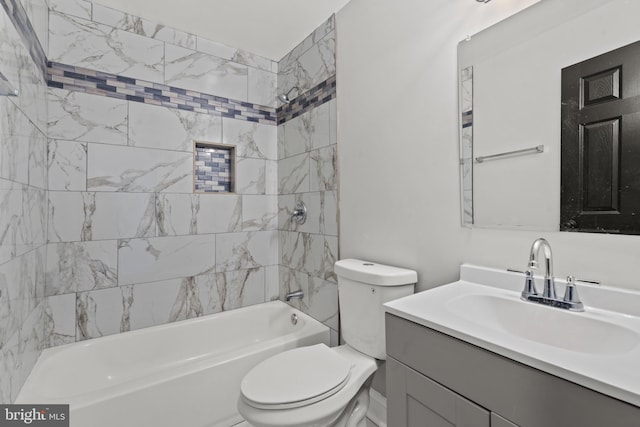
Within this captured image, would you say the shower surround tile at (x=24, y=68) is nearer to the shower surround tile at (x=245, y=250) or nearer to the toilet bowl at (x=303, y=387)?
the shower surround tile at (x=245, y=250)

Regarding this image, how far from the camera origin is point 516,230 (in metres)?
1.11

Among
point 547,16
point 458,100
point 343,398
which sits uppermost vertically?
point 547,16

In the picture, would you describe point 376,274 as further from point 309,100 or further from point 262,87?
point 262,87

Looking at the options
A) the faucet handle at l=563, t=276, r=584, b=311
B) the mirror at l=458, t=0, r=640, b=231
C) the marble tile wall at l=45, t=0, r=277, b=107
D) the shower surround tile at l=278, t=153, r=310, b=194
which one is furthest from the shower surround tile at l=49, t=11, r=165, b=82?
the faucet handle at l=563, t=276, r=584, b=311

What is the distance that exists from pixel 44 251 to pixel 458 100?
7.58ft

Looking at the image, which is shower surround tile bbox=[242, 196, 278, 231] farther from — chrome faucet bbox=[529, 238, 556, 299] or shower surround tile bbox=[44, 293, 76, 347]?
chrome faucet bbox=[529, 238, 556, 299]

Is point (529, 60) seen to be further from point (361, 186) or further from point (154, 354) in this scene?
point (154, 354)

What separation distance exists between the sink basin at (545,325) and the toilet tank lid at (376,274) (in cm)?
23

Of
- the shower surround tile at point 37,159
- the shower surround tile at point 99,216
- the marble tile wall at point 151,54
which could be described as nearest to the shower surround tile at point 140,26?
the marble tile wall at point 151,54

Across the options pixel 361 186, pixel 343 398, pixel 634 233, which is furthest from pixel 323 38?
pixel 343 398

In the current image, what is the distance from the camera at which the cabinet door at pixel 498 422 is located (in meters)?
0.68

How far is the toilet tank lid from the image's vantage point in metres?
1.38

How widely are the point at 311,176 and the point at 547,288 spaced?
62.0 inches

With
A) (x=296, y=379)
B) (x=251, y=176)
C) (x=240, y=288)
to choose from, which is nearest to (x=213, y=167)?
(x=251, y=176)
